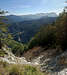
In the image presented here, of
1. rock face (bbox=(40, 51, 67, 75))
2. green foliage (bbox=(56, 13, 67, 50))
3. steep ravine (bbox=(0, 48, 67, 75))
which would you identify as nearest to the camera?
rock face (bbox=(40, 51, 67, 75))

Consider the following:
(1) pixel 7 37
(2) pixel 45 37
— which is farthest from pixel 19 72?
(2) pixel 45 37

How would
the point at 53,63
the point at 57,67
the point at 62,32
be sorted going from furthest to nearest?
the point at 62,32, the point at 53,63, the point at 57,67

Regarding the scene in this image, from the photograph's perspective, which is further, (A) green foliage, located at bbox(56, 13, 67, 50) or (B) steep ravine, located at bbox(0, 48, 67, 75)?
(A) green foliage, located at bbox(56, 13, 67, 50)

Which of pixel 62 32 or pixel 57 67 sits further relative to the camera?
pixel 62 32

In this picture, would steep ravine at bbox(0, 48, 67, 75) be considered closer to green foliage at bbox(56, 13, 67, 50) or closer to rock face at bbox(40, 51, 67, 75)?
rock face at bbox(40, 51, 67, 75)

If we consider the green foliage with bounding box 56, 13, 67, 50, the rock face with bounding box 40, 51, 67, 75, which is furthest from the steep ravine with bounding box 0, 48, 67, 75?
the green foliage with bounding box 56, 13, 67, 50

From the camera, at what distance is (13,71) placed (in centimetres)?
451

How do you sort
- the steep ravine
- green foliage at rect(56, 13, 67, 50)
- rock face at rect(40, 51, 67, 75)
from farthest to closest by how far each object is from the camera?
green foliage at rect(56, 13, 67, 50) < the steep ravine < rock face at rect(40, 51, 67, 75)

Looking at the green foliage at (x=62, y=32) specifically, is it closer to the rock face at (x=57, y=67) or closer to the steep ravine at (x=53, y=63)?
the steep ravine at (x=53, y=63)

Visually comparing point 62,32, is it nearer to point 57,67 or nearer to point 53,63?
point 53,63

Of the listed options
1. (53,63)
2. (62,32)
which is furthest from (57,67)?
(62,32)

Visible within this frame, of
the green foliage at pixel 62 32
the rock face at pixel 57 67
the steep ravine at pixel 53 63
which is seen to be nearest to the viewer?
the rock face at pixel 57 67

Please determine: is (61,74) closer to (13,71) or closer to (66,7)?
(13,71)

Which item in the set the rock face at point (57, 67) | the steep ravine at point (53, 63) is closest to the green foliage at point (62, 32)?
the steep ravine at point (53, 63)
